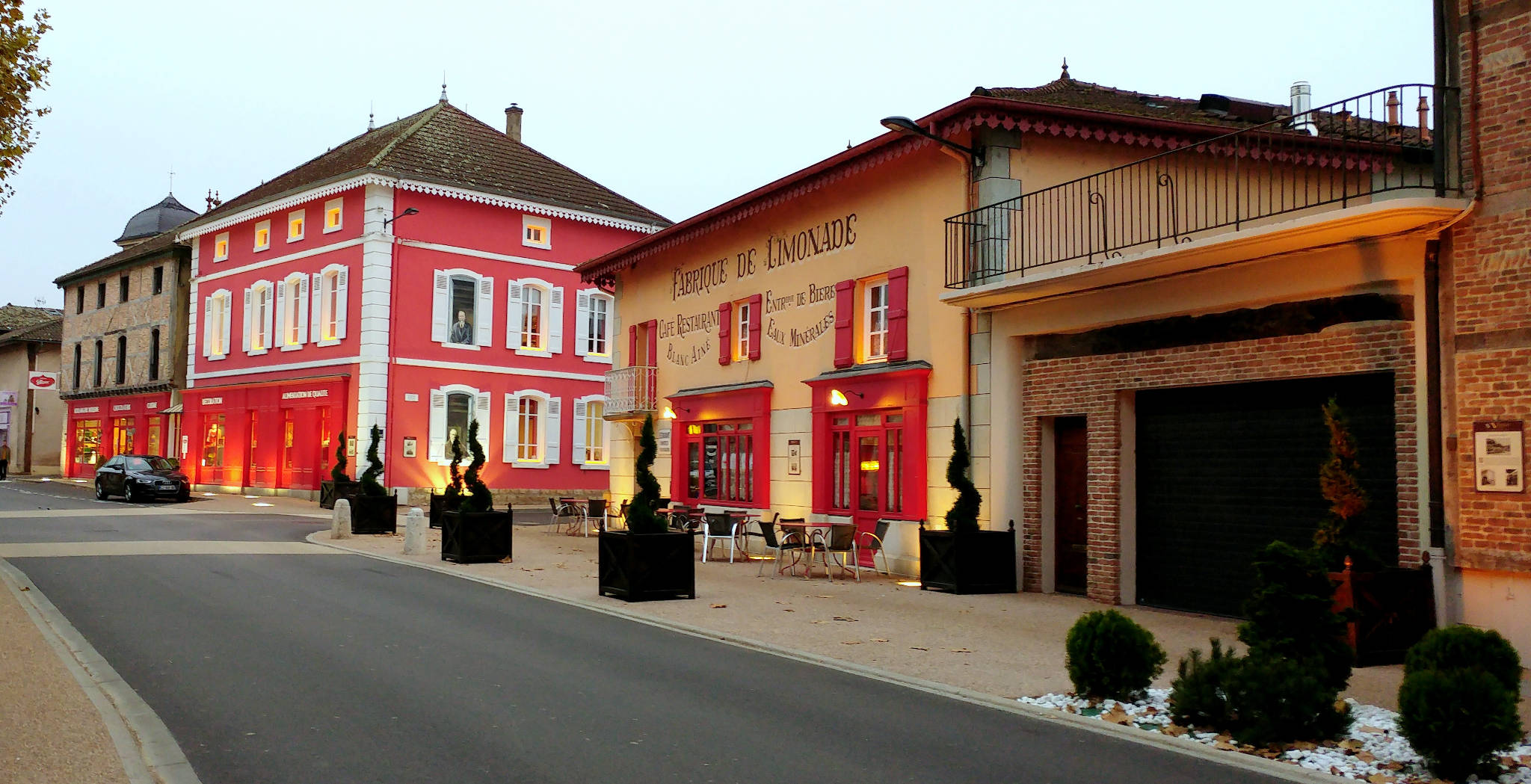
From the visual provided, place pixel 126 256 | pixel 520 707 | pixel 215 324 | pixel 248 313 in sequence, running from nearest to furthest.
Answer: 1. pixel 520 707
2. pixel 248 313
3. pixel 215 324
4. pixel 126 256

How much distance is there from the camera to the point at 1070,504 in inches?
569

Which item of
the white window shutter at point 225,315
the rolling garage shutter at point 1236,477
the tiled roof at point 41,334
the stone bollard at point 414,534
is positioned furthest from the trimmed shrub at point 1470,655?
the tiled roof at point 41,334

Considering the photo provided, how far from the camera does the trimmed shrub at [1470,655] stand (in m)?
6.75

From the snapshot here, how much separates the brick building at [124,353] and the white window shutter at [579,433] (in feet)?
51.0

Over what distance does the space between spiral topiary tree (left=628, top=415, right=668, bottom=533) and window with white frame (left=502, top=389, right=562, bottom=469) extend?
66.6 ft

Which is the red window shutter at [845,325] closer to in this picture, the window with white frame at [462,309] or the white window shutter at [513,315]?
the window with white frame at [462,309]

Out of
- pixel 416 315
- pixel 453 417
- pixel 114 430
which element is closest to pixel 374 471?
pixel 453 417

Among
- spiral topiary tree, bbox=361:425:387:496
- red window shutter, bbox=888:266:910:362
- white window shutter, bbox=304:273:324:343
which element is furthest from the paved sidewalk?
white window shutter, bbox=304:273:324:343

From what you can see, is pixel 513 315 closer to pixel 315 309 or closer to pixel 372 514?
pixel 315 309

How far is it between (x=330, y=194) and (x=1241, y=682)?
31706mm

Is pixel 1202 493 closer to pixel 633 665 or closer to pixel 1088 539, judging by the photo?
pixel 1088 539

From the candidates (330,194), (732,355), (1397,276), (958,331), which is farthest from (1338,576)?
(330,194)

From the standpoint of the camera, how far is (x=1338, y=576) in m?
9.48

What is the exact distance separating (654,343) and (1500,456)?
17.2 m
